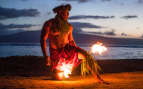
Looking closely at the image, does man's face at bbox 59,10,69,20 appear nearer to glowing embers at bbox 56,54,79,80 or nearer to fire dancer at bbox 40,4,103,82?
fire dancer at bbox 40,4,103,82

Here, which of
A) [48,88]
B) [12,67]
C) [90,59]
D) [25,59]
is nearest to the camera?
[48,88]

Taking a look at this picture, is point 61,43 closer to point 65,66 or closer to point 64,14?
point 65,66

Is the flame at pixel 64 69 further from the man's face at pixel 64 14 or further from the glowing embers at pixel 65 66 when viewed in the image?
the man's face at pixel 64 14

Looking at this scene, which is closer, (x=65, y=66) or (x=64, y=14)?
(x=65, y=66)

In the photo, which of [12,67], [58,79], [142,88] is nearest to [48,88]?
[58,79]

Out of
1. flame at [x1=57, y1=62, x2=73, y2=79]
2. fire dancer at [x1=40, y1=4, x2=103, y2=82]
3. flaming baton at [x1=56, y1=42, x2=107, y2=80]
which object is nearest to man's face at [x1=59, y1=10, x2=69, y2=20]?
fire dancer at [x1=40, y1=4, x2=103, y2=82]

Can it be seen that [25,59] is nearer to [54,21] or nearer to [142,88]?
[54,21]

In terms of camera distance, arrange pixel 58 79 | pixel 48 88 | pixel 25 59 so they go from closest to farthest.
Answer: pixel 48 88
pixel 58 79
pixel 25 59

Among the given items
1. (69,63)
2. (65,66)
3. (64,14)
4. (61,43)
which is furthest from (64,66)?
(64,14)

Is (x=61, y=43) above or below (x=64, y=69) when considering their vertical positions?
above

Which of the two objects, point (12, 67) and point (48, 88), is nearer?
point (48, 88)

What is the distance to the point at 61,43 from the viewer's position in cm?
808

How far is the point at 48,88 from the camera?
20.8 feet

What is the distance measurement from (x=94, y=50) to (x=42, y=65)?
302 inches
